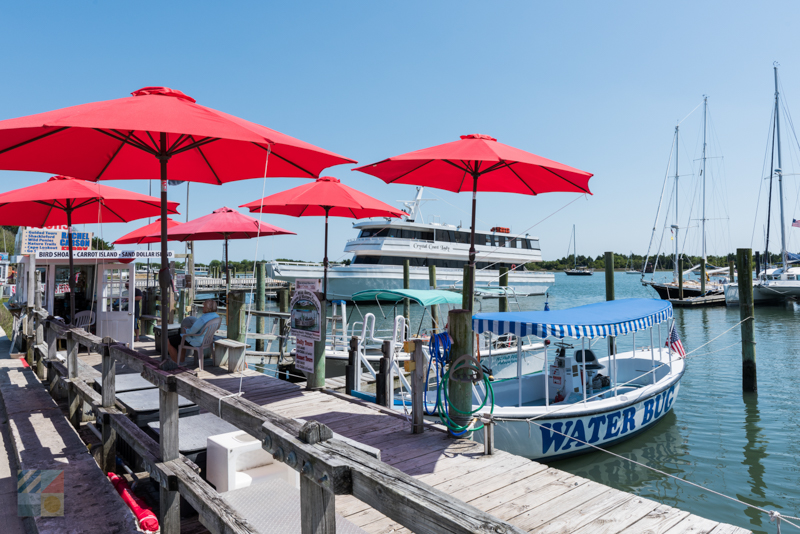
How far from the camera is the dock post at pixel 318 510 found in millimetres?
2127

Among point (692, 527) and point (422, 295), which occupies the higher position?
point (422, 295)

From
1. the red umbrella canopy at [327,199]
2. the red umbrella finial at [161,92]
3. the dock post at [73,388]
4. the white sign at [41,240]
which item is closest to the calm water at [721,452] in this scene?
the red umbrella canopy at [327,199]

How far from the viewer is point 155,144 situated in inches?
163

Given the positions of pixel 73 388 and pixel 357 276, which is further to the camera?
pixel 357 276

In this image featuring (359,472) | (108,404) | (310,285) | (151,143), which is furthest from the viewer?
(310,285)

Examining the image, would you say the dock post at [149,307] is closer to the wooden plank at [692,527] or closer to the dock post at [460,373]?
the dock post at [460,373]

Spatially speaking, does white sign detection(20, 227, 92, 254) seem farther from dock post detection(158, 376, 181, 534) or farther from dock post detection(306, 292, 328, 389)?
dock post detection(158, 376, 181, 534)

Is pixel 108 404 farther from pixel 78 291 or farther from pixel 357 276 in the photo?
pixel 357 276

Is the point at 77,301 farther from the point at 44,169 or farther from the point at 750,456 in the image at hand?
the point at 750,456

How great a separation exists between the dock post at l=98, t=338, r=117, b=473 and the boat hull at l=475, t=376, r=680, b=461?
169 inches

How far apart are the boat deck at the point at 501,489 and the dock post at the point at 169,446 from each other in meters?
0.50

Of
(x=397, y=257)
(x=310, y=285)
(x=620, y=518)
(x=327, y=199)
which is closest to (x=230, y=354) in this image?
(x=310, y=285)

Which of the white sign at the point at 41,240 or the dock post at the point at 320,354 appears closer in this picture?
the dock post at the point at 320,354

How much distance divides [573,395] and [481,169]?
443cm
